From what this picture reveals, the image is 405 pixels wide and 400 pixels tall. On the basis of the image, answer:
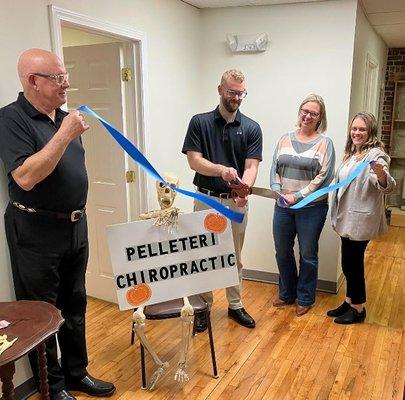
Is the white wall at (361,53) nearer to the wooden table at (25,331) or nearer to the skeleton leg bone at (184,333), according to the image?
the skeleton leg bone at (184,333)

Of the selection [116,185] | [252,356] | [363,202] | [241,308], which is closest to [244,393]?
[252,356]

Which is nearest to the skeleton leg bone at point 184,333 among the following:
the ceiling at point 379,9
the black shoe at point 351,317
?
the black shoe at point 351,317

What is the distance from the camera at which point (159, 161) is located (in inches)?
122

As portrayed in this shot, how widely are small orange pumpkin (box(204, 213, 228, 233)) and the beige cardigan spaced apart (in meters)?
0.88

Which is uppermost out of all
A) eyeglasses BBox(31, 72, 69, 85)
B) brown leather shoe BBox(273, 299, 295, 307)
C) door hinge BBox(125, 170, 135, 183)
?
eyeglasses BBox(31, 72, 69, 85)

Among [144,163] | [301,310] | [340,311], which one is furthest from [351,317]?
[144,163]

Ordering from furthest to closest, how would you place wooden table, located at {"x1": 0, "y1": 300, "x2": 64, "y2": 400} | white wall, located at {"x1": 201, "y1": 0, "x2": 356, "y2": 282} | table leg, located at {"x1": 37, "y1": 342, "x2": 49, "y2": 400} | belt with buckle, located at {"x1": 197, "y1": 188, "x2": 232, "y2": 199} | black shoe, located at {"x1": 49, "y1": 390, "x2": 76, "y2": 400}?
white wall, located at {"x1": 201, "y1": 0, "x2": 356, "y2": 282} < belt with buckle, located at {"x1": 197, "y1": 188, "x2": 232, "y2": 199} < black shoe, located at {"x1": 49, "y1": 390, "x2": 76, "y2": 400} < table leg, located at {"x1": 37, "y1": 342, "x2": 49, "y2": 400} < wooden table, located at {"x1": 0, "y1": 300, "x2": 64, "y2": 400}

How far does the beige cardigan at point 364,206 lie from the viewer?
8.50 ft

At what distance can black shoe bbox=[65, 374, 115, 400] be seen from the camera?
7.06 feet

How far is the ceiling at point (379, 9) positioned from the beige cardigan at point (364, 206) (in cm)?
141

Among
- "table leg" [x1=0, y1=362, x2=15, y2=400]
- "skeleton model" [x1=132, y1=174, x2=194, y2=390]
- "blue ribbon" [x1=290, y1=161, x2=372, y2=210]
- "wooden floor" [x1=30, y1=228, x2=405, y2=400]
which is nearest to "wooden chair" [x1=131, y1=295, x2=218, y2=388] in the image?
"skeleton model" [x1=132, y1=174, x2=194, y2=390]

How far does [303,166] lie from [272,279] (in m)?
1.21

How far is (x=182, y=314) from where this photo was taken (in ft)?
7.03

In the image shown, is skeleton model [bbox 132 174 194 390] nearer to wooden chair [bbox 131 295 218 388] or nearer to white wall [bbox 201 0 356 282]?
wooden chair [bbox 131 295 218 388]
